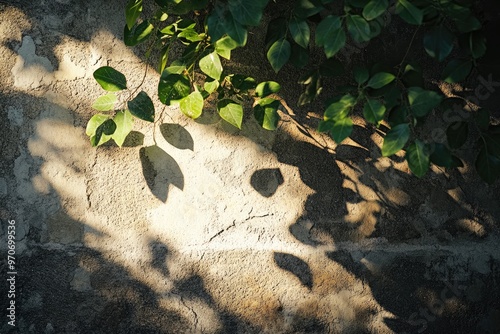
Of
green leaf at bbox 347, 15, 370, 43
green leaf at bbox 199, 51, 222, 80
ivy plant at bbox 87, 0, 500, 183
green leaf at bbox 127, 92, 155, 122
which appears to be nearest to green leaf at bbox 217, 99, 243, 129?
ivy plant at bbox 87, 0, 500, 183

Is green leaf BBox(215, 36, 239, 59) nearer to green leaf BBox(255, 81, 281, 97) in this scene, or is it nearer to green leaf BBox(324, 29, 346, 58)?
green leaf BBox(255, 81, 281, 97)

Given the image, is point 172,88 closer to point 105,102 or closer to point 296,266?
point 105,102

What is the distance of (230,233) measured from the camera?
5.99 feet

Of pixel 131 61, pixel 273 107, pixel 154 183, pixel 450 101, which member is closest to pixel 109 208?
pixel 154 183

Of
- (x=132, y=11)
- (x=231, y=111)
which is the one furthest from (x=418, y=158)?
(x=132, y=11)

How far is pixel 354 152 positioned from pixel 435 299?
621 millimetres

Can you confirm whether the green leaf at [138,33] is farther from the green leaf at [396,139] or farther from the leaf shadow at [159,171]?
the green leaf at [396,139]

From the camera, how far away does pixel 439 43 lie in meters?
1.45

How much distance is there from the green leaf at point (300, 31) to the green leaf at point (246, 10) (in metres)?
0.18

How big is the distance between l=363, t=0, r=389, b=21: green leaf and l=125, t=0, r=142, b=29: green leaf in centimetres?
67

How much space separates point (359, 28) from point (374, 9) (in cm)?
6

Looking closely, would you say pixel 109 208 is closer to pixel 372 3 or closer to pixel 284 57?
pixel 284 57

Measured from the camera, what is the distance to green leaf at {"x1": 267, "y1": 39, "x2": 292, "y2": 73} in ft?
5.08

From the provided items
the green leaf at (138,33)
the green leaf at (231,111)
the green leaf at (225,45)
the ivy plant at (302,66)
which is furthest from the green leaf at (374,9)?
the green leaf at (138,33)
